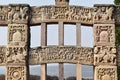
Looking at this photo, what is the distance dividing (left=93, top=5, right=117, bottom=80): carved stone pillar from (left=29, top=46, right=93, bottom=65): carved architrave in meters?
0.35

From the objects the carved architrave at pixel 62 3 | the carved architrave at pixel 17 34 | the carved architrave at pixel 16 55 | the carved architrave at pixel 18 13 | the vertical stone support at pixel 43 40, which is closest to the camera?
the vertical stone support at pixel 43 40

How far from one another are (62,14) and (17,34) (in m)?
1.74

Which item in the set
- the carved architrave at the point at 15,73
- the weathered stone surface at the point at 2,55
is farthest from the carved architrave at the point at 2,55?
the carved architrave at the point at 15,73

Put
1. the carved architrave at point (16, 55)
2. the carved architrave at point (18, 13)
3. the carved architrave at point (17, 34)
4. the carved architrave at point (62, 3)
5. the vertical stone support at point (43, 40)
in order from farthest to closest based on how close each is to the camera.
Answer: the carved architrave at point (62, 3)
the carved architrave at point (18, 13)
the carved architrave at point (17, 34)
the carved architrave at point (16, 55)
the vertical stone support at point (43, 40)

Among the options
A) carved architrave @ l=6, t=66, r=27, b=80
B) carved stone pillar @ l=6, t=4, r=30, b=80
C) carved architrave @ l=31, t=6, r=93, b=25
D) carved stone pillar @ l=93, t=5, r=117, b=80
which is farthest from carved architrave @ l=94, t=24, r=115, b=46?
carved architrave @ l=6, t=66, r=27, b=80

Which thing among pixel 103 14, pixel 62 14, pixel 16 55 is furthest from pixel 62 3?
pixel 16 55

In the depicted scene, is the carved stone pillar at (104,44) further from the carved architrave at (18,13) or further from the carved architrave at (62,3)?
the carved architrave at (18,13)

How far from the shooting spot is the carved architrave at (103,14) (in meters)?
12.1

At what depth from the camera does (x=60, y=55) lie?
12000mm

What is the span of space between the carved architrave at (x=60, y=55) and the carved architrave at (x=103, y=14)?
117 centimetres

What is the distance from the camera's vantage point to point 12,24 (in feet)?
39.8

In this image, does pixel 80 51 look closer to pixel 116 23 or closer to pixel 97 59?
pixel 97 59

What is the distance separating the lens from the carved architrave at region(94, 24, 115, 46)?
12.1 meters

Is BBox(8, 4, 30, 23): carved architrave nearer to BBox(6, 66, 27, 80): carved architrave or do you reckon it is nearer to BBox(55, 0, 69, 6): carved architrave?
BBox(55, 0, 69, 6): carved architrave
